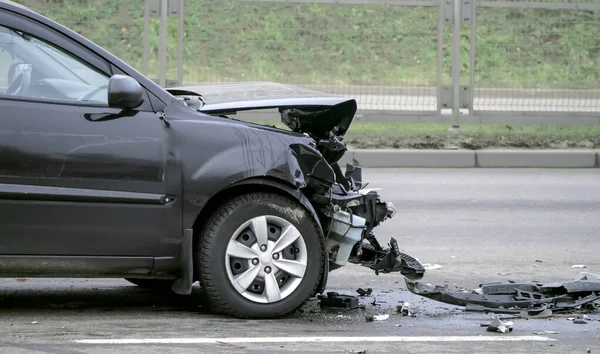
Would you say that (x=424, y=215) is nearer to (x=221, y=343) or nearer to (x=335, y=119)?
(x=335, y=119)

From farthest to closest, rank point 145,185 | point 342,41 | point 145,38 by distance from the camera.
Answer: point 342,41, point 145,38, point 145,185

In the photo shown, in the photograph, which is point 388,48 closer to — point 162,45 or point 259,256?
point 162,45

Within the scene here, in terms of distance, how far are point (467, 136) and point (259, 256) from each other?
9.39 meters

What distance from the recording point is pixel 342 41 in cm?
1495

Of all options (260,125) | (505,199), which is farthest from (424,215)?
(260,125)

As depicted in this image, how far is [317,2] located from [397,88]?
1517 millimetres

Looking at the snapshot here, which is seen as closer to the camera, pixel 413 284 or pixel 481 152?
pixel 413 284

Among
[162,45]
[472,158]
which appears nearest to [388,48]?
[472,158]

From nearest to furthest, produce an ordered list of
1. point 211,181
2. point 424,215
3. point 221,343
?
point 221,343 → point 211,181 → point 424,215

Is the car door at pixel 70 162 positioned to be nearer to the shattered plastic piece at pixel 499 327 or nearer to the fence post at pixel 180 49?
the shattered plastic piece at pixel 499 327

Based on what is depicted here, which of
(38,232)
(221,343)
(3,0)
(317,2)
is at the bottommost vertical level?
(221,343)

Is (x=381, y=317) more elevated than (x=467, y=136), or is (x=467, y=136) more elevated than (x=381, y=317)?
(x=467, y=136)

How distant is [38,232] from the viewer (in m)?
5.77

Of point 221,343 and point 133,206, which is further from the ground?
point 133,206
